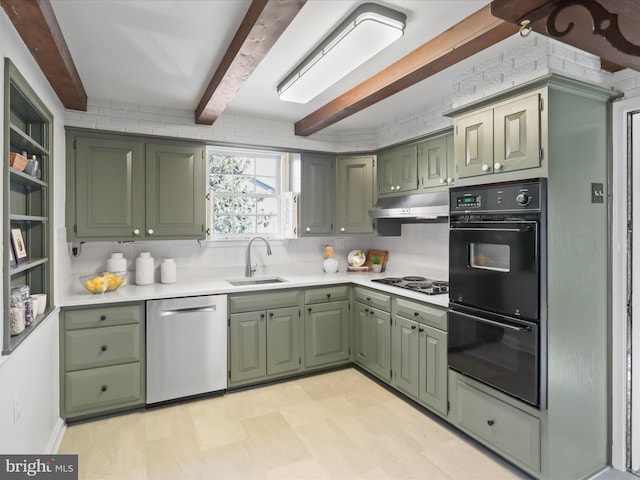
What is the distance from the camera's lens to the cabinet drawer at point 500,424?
2.08 metres

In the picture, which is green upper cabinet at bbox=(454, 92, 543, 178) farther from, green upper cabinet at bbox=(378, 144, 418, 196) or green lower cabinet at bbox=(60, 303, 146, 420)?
green lower cabinet at bbox=(60, 303, 146, 420)

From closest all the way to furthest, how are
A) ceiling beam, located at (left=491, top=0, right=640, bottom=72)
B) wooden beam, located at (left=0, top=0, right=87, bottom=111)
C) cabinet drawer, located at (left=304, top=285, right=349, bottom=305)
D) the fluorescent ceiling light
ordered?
ceiling beam, located at (left=491, top=0, right=640, bottom=72), wooden beam, located at (left=0, top=0, right=87, bottom=111), the fluorescent ceiling light, cabinet drawer, located at (left=304, top=285, right=349, bottom=305)

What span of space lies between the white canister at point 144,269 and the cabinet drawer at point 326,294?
138 cm

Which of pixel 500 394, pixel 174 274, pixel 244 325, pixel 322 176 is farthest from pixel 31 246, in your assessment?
pixel 500 394

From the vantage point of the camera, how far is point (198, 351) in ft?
10.1

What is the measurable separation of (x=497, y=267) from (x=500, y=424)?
93 cm

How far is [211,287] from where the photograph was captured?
321 centimetres

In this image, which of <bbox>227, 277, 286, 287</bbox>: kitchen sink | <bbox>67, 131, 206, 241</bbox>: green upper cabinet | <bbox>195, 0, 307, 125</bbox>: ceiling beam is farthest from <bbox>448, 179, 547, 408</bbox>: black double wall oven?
<bbox>67, 131, 206, 241</bbox>: green upper cabinet

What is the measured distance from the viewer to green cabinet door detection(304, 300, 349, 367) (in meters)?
3.53

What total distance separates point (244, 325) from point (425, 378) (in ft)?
4.96

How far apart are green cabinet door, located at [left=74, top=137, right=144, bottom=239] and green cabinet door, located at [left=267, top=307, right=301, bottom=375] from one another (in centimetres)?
139

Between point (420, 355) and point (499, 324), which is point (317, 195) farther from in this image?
point (499, 324)

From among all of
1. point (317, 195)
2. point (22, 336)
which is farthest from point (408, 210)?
point (22, 336)

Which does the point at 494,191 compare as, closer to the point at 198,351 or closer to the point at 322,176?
the point at 322,176
